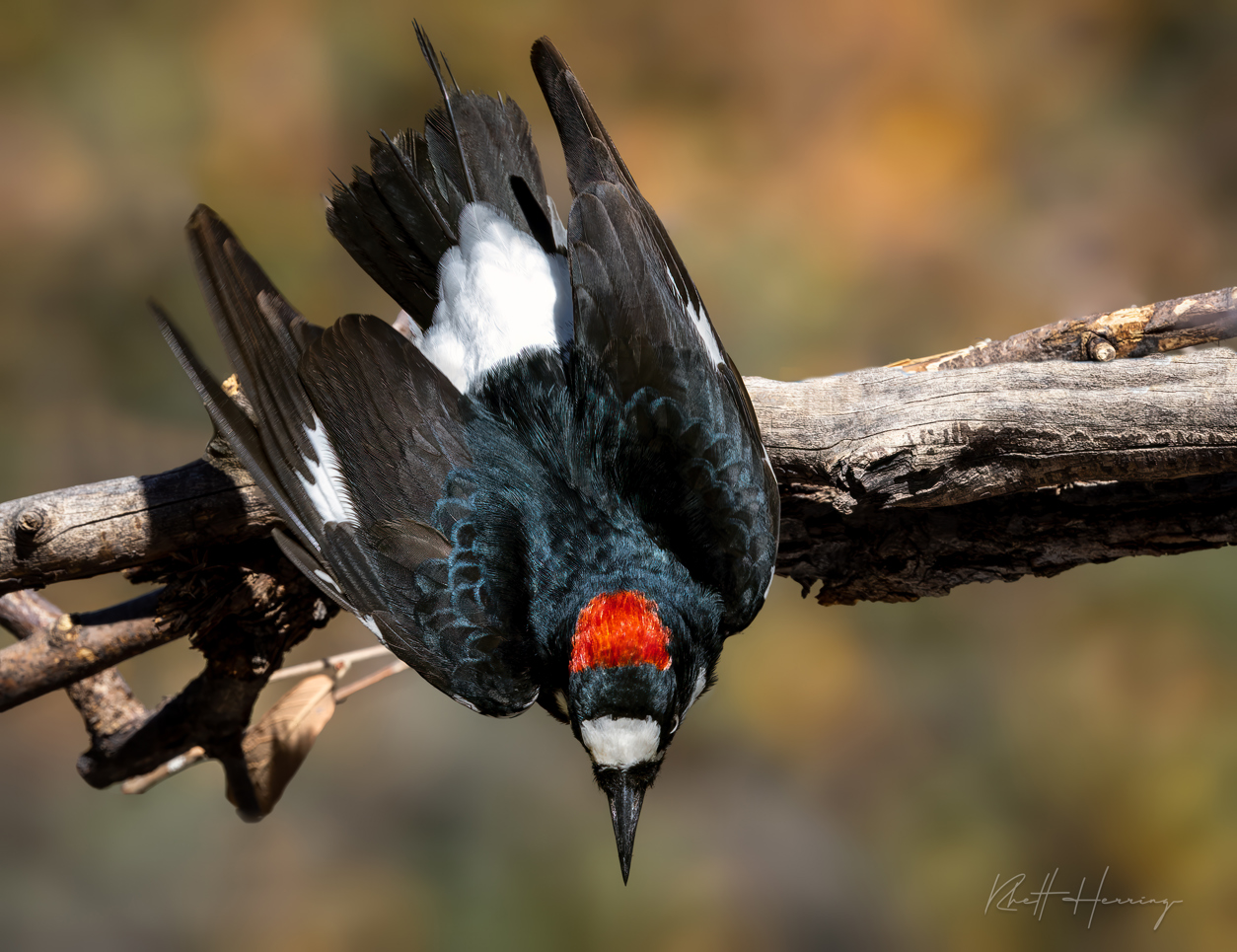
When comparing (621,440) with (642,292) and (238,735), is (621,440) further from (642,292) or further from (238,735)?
(238,735)

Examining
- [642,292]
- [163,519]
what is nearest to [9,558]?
[163,519]

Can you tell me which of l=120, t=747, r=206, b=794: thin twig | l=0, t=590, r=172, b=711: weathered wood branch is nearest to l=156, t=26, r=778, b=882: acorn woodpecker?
l=0, t=590, r=172, b=711: weathered wood branch

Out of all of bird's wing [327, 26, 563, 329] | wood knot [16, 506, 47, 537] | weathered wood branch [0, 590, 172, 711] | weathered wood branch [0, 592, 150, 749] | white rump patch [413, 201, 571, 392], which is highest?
bird's wing [327, 26, 563, 329]

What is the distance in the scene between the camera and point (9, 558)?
146 cm

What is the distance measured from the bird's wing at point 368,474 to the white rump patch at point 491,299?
185mm

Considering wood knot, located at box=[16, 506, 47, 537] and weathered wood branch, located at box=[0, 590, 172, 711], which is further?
weathered wood branch, located at box=[0, 590, 172, 711]

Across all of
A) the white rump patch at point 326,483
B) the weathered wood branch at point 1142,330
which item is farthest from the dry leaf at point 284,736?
the weathered wood branch at point 1142,330

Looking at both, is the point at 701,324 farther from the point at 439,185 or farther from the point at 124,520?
the point at 124,520

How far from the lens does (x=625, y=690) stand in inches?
51.9

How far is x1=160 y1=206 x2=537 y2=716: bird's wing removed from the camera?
146 cm

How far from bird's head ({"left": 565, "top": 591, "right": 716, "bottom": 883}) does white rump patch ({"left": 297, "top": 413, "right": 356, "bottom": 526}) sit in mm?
459

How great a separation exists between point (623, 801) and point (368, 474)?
69cm

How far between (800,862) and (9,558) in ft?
9.95

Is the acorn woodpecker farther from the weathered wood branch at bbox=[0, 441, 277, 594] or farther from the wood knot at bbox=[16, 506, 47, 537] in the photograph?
the wood knot at bbox=[16, 506, 47, 537]
